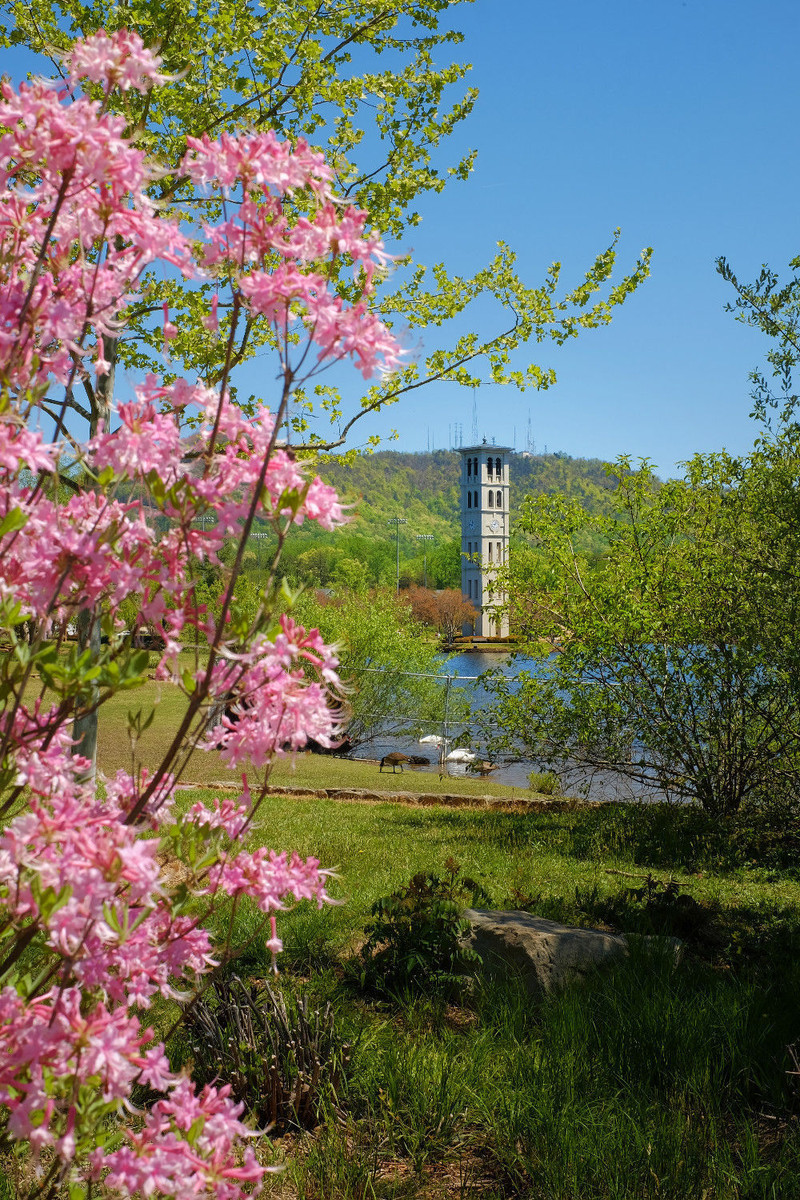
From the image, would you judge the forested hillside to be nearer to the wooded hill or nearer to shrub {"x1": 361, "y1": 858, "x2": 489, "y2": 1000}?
the wooded hill

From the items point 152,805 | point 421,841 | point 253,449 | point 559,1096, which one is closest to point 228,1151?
point 152,805

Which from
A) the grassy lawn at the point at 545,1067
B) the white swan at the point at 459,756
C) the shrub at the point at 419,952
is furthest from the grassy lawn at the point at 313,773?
the shrub at the point at 419,952

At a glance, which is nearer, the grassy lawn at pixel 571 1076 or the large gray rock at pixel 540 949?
the grassy lawn at pixel 571 1076

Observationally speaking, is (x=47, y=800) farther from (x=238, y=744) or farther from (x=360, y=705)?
(x=360, y=705)

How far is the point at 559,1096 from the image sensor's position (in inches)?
120

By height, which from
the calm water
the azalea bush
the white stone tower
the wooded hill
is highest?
the wooded hill

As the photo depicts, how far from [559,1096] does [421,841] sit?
529cm

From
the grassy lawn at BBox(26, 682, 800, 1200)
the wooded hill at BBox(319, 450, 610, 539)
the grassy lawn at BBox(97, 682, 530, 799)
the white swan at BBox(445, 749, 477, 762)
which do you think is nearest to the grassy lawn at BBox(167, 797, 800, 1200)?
the grassy lawn at BBox(26, 682, 800, 1200)

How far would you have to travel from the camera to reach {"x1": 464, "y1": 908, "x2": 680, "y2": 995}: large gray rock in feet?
13.6

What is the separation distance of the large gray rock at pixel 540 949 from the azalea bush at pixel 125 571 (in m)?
2.63

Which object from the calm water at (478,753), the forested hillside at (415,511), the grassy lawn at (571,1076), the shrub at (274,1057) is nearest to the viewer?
the grassy lawn at (571,1076)

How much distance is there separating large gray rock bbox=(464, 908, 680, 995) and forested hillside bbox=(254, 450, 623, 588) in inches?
3374

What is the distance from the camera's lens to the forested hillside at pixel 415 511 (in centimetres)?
10700

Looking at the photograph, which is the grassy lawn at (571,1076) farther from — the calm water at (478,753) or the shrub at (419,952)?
the calm water at (478,753)
